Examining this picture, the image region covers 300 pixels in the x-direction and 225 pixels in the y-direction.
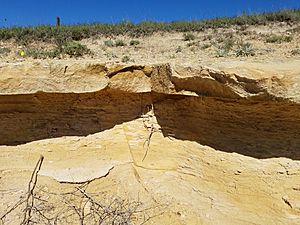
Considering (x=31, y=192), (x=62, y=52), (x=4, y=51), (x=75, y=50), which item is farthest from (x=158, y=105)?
(x=4, y=51)

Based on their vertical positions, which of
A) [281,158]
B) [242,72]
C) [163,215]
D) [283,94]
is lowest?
[163,215]

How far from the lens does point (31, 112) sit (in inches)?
167

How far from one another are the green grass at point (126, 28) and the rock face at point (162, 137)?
295cm

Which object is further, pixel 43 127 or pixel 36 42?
pixel 36 42

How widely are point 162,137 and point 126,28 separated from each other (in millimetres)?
4420

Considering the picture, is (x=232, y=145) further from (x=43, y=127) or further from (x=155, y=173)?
(x=43, y=127)

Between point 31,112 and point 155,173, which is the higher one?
point 31,112

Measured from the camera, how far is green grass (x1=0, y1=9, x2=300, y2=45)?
7066mm

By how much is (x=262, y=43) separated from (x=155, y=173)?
3155 mm

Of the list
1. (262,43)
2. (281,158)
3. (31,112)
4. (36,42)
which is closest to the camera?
(281,158)

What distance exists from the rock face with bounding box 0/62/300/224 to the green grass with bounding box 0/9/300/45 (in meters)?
2.95

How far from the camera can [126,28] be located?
8.02 metres

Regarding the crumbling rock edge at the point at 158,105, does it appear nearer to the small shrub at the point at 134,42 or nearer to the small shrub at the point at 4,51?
the small shrub at the point at 4,51

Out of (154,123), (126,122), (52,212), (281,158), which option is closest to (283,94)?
(281,158)
